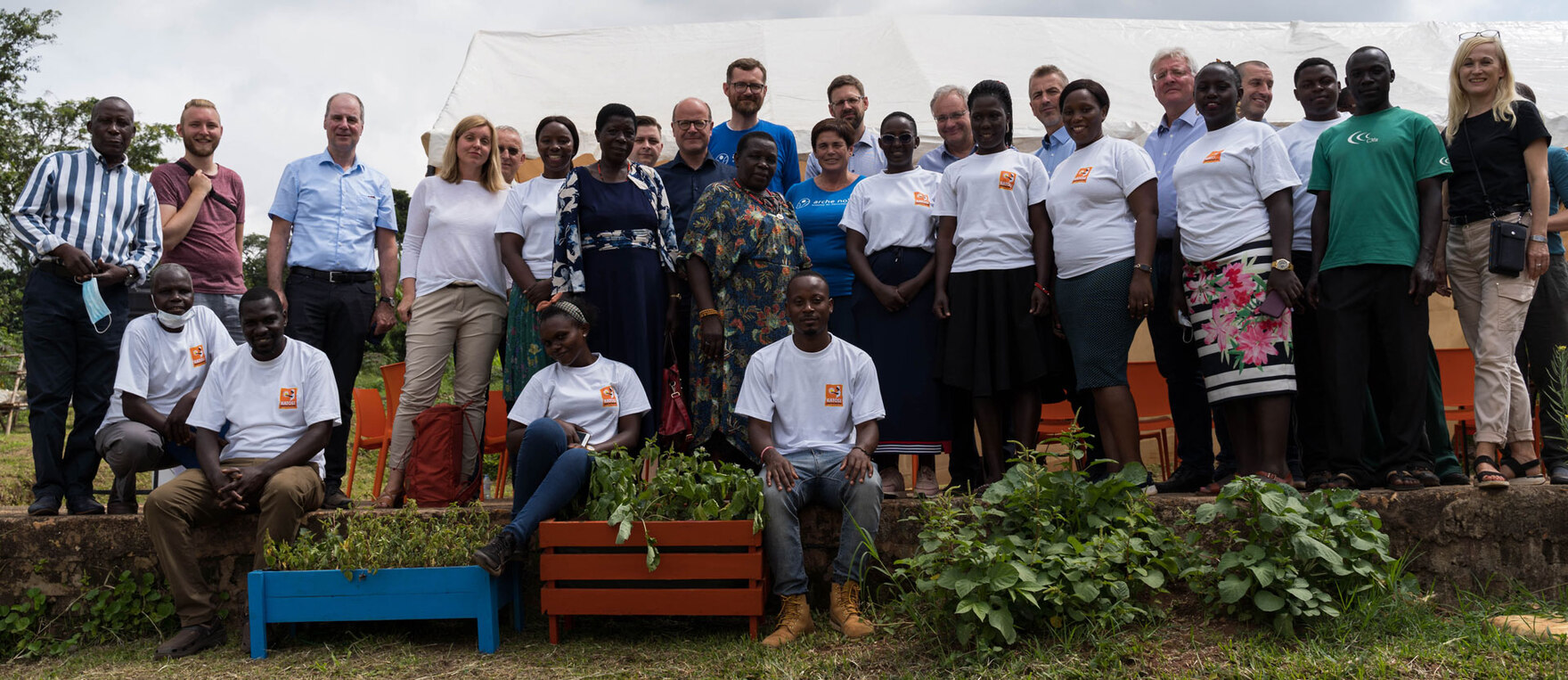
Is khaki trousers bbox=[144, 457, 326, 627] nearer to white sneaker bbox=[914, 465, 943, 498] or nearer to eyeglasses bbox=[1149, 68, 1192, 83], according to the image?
white sneaker bbox=[914, 465, 943, 498]

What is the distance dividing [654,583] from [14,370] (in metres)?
16.6

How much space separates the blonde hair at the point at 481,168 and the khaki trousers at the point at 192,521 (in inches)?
65.6

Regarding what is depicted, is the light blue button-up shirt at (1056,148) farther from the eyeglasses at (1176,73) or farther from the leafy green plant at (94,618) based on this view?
the leafy green plant at (94,618)

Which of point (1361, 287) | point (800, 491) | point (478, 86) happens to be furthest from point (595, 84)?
point (1361, 287)

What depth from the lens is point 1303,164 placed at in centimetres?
474

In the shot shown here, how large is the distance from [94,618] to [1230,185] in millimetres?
5128

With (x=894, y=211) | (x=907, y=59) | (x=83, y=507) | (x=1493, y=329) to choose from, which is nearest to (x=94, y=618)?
(x=83, y=507)

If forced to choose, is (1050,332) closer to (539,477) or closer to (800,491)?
(800,491)

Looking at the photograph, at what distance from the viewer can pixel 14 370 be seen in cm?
1641

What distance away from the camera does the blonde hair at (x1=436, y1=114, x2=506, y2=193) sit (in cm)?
534

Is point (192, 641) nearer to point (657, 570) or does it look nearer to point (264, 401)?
point (264, 401)

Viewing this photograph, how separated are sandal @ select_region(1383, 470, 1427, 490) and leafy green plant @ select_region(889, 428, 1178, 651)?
3.47 ft

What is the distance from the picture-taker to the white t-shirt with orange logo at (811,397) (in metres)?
4.28

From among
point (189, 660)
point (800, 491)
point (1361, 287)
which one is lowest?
point (189, 660)
